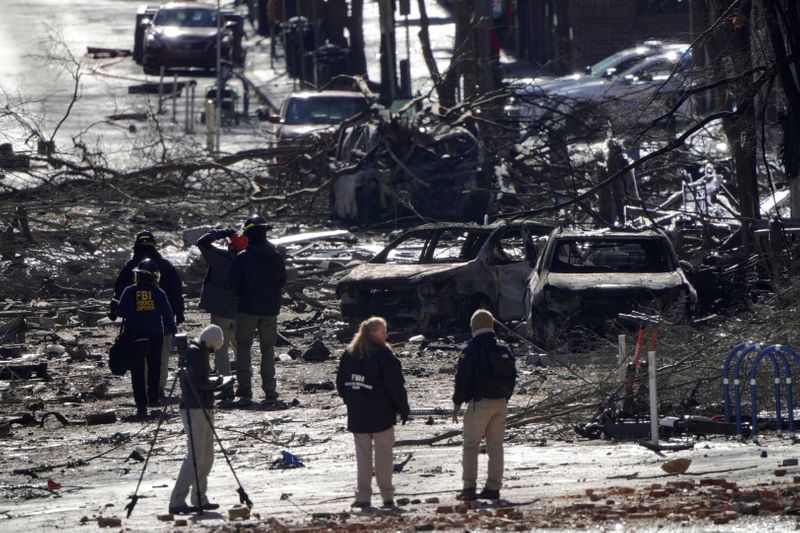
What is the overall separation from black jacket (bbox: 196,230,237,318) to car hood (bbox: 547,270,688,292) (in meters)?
3.54

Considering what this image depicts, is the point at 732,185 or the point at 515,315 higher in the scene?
the point at 732,185

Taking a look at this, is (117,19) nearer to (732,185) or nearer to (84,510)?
(732,185)

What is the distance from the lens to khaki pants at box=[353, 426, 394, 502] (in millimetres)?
9164

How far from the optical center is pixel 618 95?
82.6 feet

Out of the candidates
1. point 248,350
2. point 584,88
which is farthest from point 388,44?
point 248,350

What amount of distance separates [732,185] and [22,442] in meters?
14.3

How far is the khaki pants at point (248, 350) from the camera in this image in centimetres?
1359

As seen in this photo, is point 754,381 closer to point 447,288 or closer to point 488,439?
point 488,439

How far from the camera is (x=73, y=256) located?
2062 centimetres

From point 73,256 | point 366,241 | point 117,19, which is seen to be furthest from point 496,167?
point 117,19

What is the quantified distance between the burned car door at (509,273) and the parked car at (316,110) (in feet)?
40.0

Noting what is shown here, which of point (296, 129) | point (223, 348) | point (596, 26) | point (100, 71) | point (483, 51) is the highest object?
point (596, 26)

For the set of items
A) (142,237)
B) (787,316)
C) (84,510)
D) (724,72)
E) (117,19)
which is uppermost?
(117,19)

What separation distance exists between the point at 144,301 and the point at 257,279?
3.49 ft
